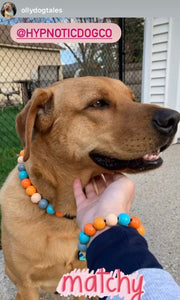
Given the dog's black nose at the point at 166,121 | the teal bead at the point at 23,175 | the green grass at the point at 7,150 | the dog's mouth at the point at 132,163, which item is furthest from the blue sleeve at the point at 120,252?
the green grass at the point at 7,150

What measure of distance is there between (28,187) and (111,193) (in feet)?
1.83

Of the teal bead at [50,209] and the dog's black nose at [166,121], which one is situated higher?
the dog's black nose at [166,121]

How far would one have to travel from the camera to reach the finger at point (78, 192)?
1.57 metres

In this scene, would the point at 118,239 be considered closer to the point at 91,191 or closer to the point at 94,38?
the point at 91,191

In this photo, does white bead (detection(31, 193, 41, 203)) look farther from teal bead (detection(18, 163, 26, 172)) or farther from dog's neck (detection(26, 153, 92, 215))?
teal bead (detection(18, 163, 26, 172))

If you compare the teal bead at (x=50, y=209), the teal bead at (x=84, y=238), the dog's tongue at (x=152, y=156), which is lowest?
the teal bead at (x=50, y=209)

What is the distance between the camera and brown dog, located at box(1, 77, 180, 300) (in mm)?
1487

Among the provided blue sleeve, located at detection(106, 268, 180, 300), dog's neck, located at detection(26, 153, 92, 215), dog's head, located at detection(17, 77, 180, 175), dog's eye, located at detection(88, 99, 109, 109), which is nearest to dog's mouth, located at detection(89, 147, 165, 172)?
dog's head, located at detection(17, 77, 180, 175)

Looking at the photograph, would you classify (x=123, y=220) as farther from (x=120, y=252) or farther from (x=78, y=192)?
(x=78, y=192)

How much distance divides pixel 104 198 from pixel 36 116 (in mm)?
657

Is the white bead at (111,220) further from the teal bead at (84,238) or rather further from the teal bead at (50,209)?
the teal bead at (50,209)

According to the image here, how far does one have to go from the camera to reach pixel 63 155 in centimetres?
158

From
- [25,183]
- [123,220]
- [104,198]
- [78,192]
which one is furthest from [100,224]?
[25,183]

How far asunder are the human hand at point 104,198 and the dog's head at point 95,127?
10 centimetres
